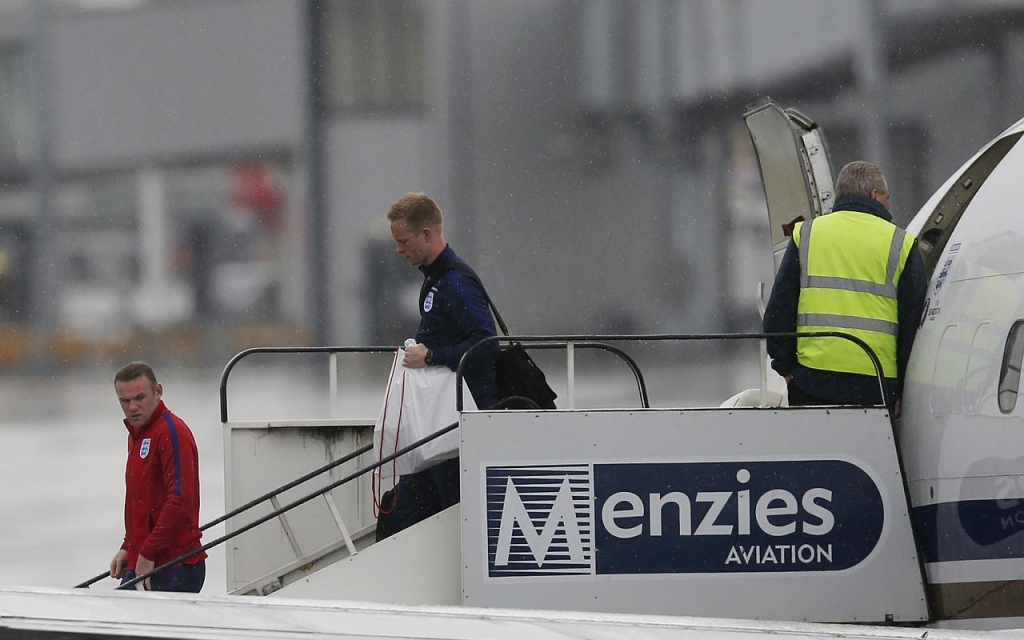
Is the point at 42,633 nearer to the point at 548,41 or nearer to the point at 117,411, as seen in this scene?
the point at 548,41

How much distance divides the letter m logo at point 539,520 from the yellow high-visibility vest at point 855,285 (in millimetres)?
1051

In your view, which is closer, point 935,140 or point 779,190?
point 779,190

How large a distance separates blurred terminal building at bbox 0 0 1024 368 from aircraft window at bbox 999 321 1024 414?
15491 millimetres

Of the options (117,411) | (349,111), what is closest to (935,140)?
(349,111)

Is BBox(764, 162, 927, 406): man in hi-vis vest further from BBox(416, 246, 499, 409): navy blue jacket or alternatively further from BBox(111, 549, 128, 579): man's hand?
BBox(111, 549, 128, 579): man's hand

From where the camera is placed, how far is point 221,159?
806 inches

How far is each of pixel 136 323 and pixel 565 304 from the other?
7.64m

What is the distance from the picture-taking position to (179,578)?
205 inches

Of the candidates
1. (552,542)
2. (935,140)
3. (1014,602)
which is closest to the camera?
(1014,602)

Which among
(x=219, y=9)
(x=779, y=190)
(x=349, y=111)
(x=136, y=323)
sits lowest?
(x=136, y=323)

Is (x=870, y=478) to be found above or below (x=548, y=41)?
below

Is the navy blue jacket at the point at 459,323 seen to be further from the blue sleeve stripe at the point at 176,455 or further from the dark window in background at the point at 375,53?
the dark window in background at the point at 375,53

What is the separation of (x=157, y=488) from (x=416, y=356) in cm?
148

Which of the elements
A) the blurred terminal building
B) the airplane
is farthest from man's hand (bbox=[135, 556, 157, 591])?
the blurred terminal building
